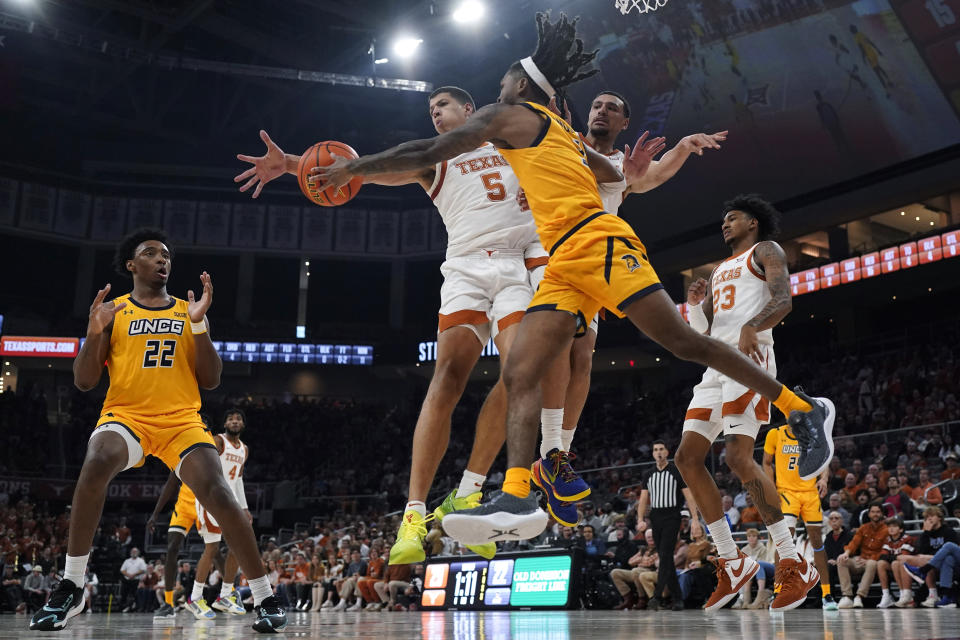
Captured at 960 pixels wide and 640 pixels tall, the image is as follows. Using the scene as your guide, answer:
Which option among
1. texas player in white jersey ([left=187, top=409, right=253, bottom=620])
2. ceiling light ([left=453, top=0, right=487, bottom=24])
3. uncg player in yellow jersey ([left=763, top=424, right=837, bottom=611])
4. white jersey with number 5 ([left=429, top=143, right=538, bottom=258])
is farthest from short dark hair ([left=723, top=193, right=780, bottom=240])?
ceiling light ([left=453, top=0, right=487, bottom=24])

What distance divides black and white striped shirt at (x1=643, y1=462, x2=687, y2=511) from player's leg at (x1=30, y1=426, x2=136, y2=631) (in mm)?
7107

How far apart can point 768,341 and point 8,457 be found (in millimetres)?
27821

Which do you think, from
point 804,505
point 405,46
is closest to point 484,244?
point 804,505

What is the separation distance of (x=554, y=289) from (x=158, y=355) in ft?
8.34

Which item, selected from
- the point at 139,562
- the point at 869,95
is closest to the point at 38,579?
the point at 139,562

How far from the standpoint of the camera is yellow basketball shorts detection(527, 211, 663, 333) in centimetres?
404

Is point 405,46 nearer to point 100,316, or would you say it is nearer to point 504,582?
point 504,582

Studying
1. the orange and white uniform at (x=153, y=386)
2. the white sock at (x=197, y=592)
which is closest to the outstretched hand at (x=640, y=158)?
the orange and white uniform at (x=153, y=386)

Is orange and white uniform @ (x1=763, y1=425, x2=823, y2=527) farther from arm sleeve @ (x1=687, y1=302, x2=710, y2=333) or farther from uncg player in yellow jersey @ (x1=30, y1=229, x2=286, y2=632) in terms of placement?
uncg player in yellow jersey @ (x1=30, y1=229, x2=286, y2=632)

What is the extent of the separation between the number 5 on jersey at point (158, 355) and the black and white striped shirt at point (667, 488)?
6.90 meters

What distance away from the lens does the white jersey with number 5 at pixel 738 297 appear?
661cm

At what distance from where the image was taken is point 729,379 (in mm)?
6441

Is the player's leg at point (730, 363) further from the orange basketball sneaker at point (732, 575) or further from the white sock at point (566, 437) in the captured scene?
the orange basketball sneaker at point (732, 575)

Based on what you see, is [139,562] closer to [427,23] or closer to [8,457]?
[8,457]
